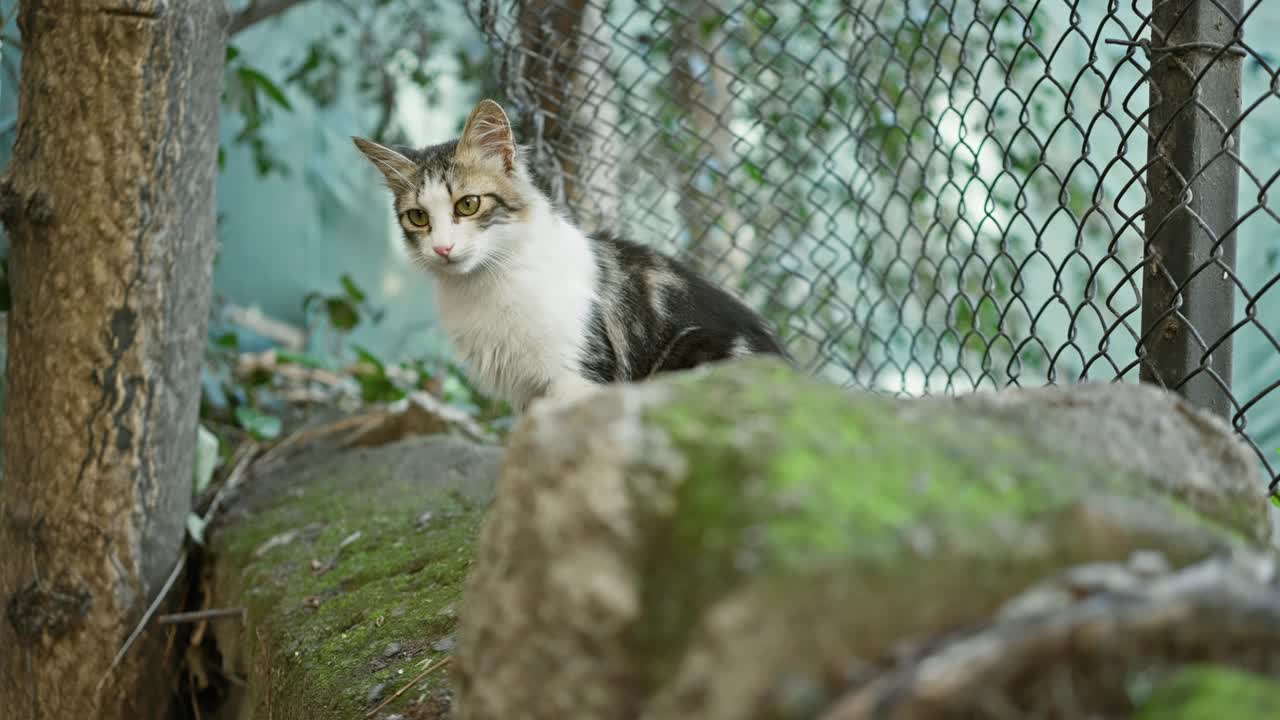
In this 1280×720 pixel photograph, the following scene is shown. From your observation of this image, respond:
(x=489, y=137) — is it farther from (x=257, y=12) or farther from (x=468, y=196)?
(x=257, y=12)

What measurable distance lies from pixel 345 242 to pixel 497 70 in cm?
494

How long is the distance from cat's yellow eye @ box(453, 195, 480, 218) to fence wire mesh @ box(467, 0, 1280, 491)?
62 centimetres

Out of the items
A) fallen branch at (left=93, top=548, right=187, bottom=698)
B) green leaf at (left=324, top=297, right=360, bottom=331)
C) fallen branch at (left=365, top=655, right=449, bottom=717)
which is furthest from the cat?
green leaf at (left=324, top=297, right=360, bottom=331)

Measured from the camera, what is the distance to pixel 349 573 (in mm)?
2373

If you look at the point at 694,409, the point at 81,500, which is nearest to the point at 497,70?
the point at 81,500

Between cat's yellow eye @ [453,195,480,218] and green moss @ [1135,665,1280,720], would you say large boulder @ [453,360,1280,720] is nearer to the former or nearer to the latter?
green moss @ [1135,665,1280,720]

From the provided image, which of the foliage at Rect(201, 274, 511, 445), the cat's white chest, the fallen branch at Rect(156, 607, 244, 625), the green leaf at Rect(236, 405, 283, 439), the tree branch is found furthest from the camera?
the foliage at Rect(201, 274, 511, 445)

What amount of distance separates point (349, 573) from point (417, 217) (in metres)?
0.88

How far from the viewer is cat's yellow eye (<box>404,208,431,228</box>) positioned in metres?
2.50

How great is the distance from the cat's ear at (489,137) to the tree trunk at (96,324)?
0.76 meters

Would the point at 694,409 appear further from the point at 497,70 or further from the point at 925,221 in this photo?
the point at 925,221

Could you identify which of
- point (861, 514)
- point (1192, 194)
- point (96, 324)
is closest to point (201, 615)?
point (96, 324)

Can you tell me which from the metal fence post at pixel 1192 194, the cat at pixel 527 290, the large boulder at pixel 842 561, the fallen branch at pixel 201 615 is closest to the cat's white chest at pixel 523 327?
the cat at pixel 527 290

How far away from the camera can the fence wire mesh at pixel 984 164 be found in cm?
166
